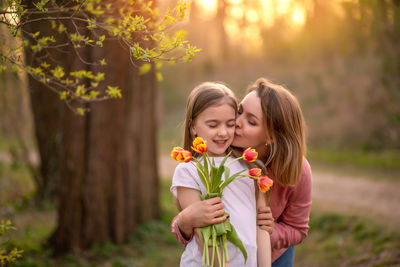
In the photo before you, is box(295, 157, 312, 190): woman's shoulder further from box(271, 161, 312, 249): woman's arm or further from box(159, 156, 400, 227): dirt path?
box(159, 156, 400, 227): dirt path

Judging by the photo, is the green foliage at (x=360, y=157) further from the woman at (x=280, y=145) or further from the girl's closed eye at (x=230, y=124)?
the girl's closed eye at (x=230, y=124)

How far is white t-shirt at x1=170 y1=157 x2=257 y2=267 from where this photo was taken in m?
2.24

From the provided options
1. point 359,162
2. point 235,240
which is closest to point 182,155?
point 235,240

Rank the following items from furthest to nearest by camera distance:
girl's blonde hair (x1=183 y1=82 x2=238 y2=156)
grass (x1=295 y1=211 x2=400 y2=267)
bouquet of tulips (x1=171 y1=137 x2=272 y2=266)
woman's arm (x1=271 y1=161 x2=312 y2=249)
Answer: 1. grass (x1=295 y1=211 x2=400 y2=267)
2. woman's arm (x1=271 y1=161 x2=312 y2=249)
3. girl's blonde hair (x1=183 y1=82 x2=238 y2=156)
4. bouquet of tulips (x1=171 y1=137 x2=272 y2=266)

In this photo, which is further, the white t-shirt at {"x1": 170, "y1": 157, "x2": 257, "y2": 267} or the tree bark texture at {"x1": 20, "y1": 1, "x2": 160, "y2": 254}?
the tree bark texture at {"x1": 20, "y1": 1, "x2": 160, "y2": 254}

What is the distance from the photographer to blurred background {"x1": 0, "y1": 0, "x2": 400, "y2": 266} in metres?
5.47

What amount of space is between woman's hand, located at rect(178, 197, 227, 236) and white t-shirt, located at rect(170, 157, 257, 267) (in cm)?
13

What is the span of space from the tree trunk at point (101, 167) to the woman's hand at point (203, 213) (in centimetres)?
297

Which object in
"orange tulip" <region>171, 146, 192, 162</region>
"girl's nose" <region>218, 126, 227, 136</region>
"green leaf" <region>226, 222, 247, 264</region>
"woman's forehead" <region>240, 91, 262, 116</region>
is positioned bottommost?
"green leaf" <region>226, 222, 247, 264</region>

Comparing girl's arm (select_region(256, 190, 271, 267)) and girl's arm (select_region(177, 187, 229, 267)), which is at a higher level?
girl's arm (select_region(177, 187, 229, 267))

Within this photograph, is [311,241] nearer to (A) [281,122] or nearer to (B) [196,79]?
(A) [281,122]

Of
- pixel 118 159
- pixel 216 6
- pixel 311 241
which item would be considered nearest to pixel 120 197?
pixel 118 159

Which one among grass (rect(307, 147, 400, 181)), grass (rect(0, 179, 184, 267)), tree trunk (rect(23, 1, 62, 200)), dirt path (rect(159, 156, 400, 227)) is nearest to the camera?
grass (rect(0, 179, 184, 267))

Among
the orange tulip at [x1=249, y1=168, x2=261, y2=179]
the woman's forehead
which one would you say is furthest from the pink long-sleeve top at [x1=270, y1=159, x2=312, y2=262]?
the orange tulip at [x1=249, y1=168, x2=261, y2=179]
